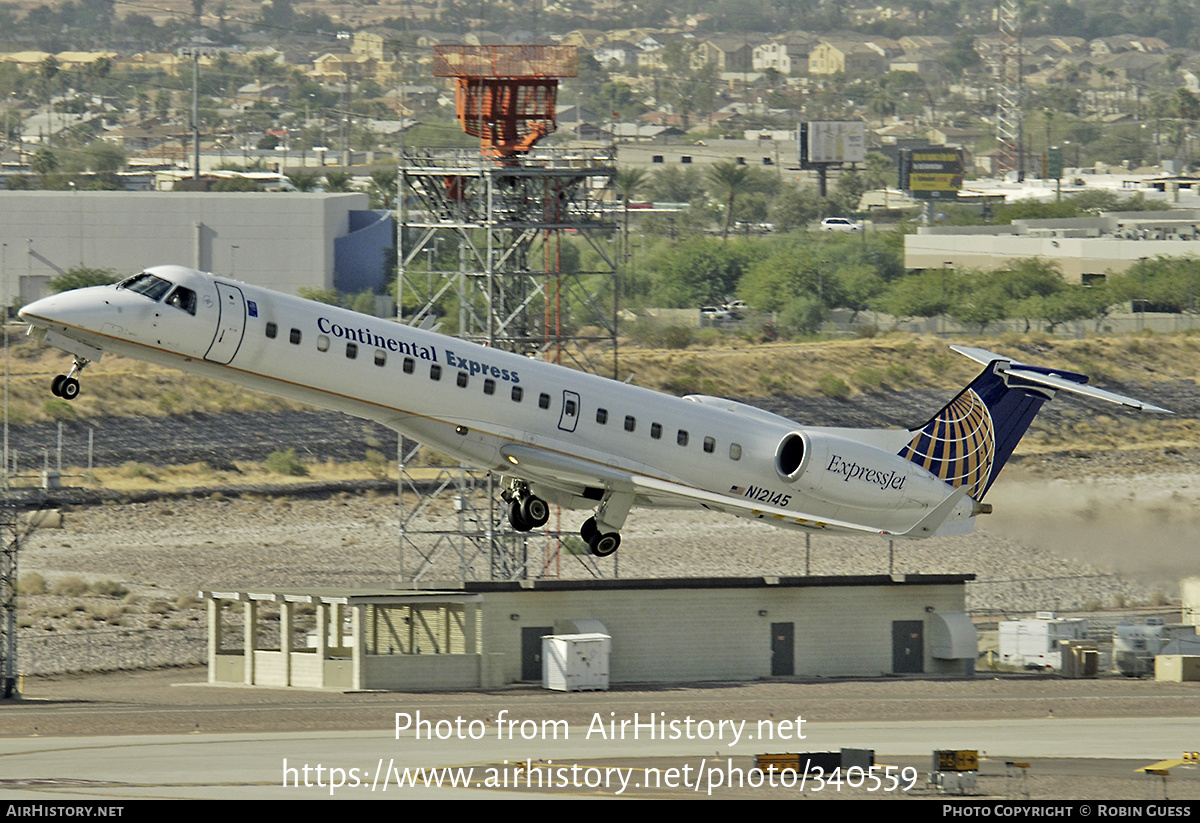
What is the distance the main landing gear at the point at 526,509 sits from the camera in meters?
39.6

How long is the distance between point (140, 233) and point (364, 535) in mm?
39842

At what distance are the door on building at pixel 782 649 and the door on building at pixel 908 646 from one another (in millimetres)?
3248

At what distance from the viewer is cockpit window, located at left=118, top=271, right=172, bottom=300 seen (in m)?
33.9

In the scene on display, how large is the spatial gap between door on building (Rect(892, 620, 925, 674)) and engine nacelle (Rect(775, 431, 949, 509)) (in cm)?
1240

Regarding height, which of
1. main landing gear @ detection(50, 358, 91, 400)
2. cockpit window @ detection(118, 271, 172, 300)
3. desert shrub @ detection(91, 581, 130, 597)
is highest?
cockpit window @ detection(118, 271, 172, 300)

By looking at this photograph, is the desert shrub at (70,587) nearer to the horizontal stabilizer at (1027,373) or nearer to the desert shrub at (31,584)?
the desert shrub at (31,584)

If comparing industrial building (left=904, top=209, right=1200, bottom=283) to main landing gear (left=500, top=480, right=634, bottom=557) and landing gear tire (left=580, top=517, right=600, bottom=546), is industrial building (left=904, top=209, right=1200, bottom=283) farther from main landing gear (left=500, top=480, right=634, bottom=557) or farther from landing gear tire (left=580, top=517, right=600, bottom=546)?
main landing gear (left=500, top=480, right=634, bottom=557)

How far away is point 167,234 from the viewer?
351 feet

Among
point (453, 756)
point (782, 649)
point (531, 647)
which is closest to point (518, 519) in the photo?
point (453, 756)

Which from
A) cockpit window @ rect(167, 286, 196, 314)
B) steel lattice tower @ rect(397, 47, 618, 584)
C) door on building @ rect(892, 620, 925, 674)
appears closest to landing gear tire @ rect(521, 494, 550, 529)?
cockpit window @ rect(167, 286, 196, 314)

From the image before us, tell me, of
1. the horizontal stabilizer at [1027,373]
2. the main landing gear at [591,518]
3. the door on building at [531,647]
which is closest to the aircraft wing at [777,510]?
the main landing gear at [591,518]

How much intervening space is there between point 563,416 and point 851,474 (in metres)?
7.51

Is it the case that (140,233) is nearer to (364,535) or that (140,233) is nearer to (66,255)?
(66,255)

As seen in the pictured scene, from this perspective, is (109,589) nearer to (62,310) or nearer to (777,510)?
(777,510)
